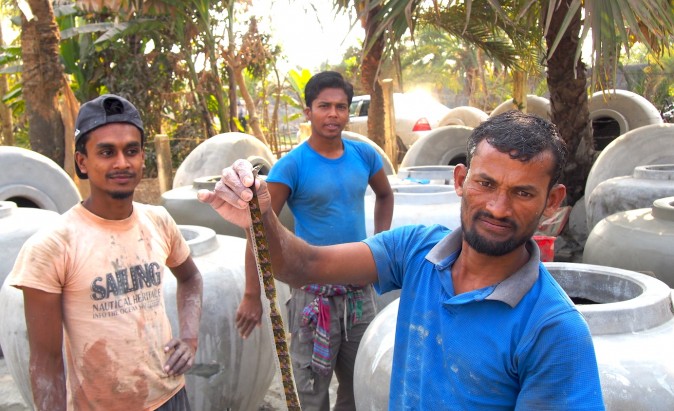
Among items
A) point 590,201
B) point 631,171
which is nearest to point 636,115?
point 631,171

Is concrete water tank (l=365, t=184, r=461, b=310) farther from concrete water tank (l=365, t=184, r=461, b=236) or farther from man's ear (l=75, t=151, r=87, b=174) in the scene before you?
man's ear (l=75, t=151, r=87, b=174)

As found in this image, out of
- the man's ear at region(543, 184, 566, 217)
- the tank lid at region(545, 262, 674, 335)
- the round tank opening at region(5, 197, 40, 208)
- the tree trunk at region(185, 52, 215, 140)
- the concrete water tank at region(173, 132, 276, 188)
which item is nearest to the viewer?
the man's ear at region(543, 184, 566, 217)

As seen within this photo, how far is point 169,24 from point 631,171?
8.81 meters

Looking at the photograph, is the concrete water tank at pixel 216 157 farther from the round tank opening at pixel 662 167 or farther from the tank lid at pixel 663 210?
the tank lid at pixel 663 210

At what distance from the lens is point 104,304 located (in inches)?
84.4

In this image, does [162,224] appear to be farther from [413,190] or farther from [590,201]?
[590,201]

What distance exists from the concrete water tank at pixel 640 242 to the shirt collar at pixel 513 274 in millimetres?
2670

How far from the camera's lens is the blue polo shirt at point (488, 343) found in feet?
4.37

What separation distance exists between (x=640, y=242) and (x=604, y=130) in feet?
25.0

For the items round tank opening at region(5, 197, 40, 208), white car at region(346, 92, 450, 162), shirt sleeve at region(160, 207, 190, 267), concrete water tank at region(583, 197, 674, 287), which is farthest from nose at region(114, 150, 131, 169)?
white car at region(346, 92, 450, 162)

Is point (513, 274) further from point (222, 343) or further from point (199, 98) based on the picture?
point (199, 98)

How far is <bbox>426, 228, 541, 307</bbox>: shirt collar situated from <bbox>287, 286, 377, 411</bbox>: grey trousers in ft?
4.79

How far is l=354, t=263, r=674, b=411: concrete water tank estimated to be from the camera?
2.24 metres

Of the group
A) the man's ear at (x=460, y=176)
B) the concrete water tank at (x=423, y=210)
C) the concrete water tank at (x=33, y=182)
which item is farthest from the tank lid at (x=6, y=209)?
the man's ear at (x=460, y=176)
